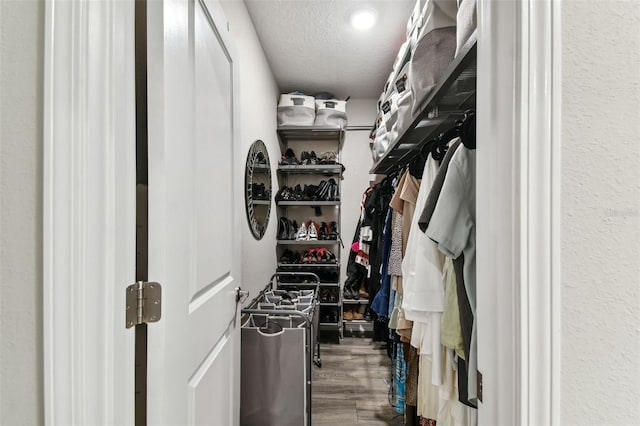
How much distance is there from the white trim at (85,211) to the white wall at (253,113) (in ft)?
2.39

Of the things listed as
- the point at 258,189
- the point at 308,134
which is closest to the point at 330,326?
the point at 258,189

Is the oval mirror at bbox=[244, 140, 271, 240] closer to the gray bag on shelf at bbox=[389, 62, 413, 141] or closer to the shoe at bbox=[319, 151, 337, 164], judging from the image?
the shoe at bbox=[319, 151, 337, 164]

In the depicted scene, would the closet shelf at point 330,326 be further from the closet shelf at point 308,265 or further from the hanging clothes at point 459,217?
the hanging clothes at point 459,217

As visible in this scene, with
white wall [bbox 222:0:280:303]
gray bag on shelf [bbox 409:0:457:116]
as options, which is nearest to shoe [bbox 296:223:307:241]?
white wall [bbox 222:0:280:303]

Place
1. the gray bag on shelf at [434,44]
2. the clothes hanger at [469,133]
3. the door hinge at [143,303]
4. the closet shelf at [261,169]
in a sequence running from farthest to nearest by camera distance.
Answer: the closet shelf at [261,169] < the gray bag on shelf at [434,44] < the clothes hanger at [469,133] < the door hinge at [143,303]

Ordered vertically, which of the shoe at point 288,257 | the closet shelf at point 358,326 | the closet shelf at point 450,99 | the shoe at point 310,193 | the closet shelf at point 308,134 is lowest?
the closet shelf at point 358,326

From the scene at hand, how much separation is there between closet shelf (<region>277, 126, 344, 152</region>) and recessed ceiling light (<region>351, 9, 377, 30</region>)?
3.46 ft

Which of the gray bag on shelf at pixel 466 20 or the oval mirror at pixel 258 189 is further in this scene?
the oval mirror at pixel 258 189

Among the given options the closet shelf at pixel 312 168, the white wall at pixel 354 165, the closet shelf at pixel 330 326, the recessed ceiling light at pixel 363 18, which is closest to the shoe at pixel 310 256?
the white wall at pixel 354 165

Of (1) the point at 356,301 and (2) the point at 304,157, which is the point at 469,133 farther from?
(1) the point at 356,301

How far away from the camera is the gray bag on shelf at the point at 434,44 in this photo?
1.11 meters

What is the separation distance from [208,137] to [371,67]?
2.23 meters

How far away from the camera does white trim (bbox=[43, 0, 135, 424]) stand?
1.57ft

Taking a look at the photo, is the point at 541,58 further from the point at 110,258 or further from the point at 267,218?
the point at 267,218
